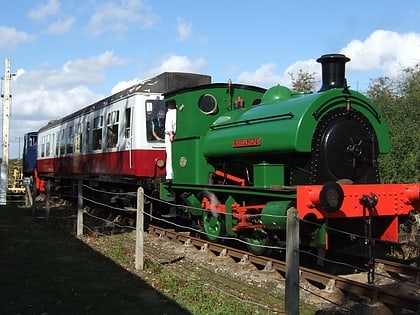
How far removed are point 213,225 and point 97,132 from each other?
7327mm

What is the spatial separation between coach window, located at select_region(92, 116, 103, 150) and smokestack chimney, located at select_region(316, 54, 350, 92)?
892 cm

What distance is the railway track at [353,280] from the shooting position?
582 centimetres

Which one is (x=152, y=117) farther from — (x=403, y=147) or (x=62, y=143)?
(x=62, y=143)

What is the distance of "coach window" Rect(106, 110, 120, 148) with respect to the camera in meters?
14.2

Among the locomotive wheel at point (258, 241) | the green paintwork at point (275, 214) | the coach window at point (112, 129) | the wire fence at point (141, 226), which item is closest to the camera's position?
the wire fence at point (141, 226)

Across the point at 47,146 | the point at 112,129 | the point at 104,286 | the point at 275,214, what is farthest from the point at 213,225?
the point at 47,146

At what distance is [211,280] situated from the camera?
295 inches

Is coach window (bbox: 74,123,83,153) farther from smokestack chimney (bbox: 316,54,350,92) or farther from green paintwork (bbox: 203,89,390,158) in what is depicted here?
smokestack chimney (bbox: 316,54,350,92)

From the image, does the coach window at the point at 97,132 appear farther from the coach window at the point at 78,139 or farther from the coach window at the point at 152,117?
the coach window at the point at 152,117

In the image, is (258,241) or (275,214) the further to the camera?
(258,241)

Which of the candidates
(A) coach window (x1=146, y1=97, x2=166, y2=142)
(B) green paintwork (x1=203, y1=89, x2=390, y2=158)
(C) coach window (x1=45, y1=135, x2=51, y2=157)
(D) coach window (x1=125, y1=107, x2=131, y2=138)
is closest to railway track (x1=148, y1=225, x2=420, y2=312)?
(B) green paintwork (x1=203, y1=89, x2=390, y2=158)

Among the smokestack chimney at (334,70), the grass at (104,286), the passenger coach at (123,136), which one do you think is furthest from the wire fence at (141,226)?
the smokestack chimney at (334,70)

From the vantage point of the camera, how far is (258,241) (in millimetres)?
8625

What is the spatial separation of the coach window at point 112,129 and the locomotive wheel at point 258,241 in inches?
256
